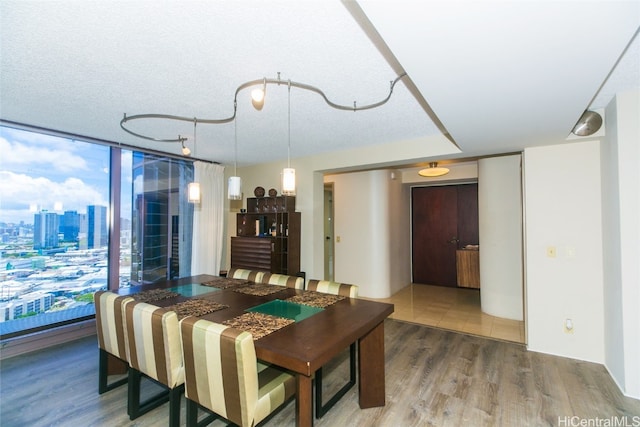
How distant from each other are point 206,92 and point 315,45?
3.64 feet

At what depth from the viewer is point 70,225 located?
3531 mm

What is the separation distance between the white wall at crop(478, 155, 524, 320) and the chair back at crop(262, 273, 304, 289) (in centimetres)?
310

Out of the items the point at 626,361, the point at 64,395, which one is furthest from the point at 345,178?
the point at 64,395

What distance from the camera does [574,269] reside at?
2.92m

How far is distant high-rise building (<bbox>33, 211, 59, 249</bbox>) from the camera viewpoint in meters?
3.28

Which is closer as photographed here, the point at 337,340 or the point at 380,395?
the point at 337,340

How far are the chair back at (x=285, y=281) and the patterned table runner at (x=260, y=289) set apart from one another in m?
0.08

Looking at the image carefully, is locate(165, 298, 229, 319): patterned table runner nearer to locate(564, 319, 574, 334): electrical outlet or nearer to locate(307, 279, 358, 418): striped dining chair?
locate(307, 279, 358, 418): striped dining chair

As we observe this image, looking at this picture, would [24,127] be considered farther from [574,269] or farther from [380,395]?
[574,269]

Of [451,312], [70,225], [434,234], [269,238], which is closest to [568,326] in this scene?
[451,312]

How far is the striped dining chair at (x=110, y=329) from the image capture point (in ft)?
6.98

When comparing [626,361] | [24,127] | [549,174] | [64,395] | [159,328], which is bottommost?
[64,395]

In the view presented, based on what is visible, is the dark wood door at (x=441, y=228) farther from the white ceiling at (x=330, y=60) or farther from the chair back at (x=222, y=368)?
the chair back at (x=222, y=368)

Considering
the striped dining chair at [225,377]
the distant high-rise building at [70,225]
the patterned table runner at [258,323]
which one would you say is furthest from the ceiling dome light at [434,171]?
the distant high-rise building at [70,225]
